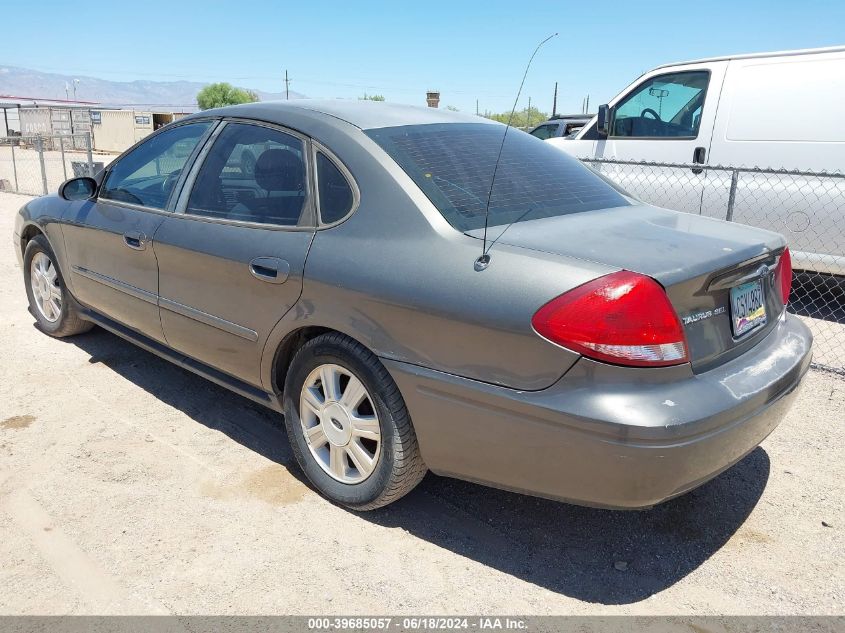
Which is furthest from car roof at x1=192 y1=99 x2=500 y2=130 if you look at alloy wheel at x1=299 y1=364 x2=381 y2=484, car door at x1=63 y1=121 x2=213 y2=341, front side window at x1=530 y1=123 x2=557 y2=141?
front side window at x1=530 y1=123 x2=557 y2=141

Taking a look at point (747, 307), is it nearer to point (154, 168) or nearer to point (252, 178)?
point (252, 178)

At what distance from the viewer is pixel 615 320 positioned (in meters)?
2.22

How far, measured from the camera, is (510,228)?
8.70 feet

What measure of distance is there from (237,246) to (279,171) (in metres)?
0.40

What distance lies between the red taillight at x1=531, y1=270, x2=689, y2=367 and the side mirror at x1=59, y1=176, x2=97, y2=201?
3337 mm

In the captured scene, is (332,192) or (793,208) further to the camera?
(793,208)

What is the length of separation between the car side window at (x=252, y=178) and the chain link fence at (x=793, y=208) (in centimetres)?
331

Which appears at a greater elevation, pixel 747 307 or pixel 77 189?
pixel 77 189

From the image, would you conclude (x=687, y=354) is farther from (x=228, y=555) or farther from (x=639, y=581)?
(x=228, y=555)

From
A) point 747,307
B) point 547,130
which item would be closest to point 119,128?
point 547,130

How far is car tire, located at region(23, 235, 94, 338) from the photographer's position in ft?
16.0

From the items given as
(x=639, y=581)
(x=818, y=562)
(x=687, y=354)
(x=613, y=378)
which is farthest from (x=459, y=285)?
(x=818, y=562)

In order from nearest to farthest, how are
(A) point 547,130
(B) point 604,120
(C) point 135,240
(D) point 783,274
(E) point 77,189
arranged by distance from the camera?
(D) point 783,274 < (C) point 135,240 < (E) point 77,189 < (B) point 604,120 < (A) point 547,130

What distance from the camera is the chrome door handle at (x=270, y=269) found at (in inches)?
118
